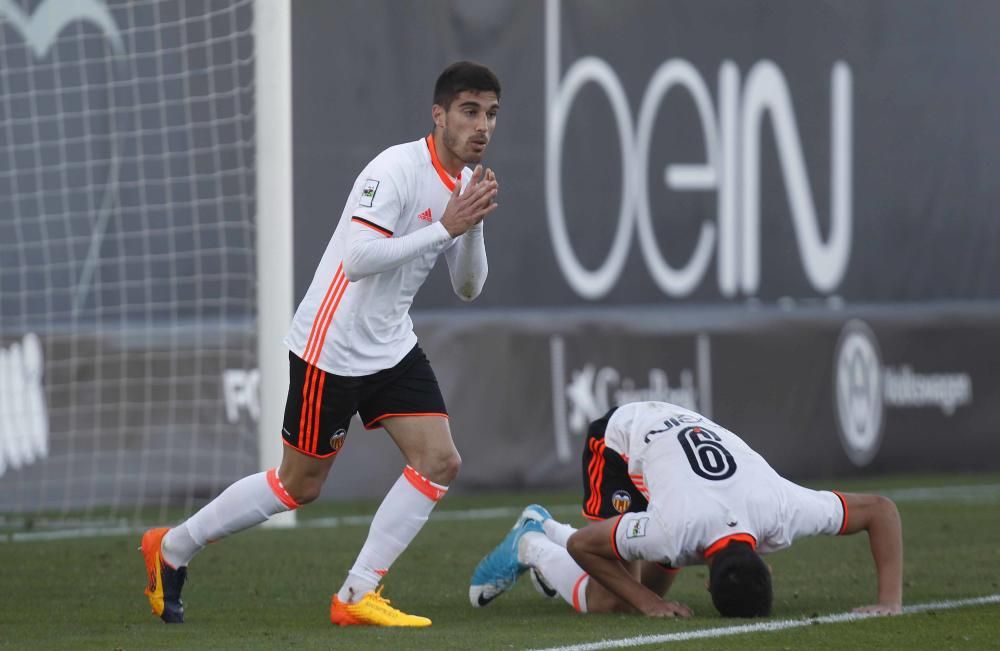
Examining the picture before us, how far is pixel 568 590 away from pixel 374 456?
469cm

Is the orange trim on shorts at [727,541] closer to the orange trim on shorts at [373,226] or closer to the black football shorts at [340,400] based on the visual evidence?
the black football shorts at [340,400]


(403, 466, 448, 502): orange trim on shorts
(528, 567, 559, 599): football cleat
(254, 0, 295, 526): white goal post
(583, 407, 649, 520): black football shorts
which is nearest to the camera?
(403, 466, 448, 502): orange trim on shorts

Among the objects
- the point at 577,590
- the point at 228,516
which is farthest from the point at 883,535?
the point at 228,516

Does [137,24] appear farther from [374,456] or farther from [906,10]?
[906,10]

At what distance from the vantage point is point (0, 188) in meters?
10.4

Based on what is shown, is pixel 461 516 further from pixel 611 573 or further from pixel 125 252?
pixel 611 573

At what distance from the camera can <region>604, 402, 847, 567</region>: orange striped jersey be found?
5.59 metres

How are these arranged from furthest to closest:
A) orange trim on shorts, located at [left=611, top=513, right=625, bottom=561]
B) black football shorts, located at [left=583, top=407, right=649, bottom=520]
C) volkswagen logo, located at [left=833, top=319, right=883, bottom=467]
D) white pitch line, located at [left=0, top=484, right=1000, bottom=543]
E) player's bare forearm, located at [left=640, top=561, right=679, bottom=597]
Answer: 1. volkswagen logo, located at [left=833, top=319, right=883, bottom=467]
2. white pitch line, located at [left=0, top=484, right=1000, bottom=543]
3. player's bare forearm, located at [left=640, top=561, right=679, bottom=597]
4. black football shorts, located at [left=583, top=407, right=649, bottom=520]
5. orange trim on shorts, located at [left=611, top=513, right=625, bottom=561]

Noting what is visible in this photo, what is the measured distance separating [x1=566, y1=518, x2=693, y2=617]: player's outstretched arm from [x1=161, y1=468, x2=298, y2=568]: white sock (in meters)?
0.97

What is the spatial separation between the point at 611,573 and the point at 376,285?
47.8 inches

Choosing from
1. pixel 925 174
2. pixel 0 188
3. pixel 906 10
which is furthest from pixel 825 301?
pixel 0 188

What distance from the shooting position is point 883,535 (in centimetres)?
579

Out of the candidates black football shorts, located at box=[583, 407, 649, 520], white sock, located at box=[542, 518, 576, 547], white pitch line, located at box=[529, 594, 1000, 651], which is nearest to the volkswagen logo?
white sock, located at box=[542, 518, 576, 547]

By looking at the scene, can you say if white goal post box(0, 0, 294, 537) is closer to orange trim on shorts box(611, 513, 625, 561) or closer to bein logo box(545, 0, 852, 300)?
bein logo box(545, 0, 852, 300)
